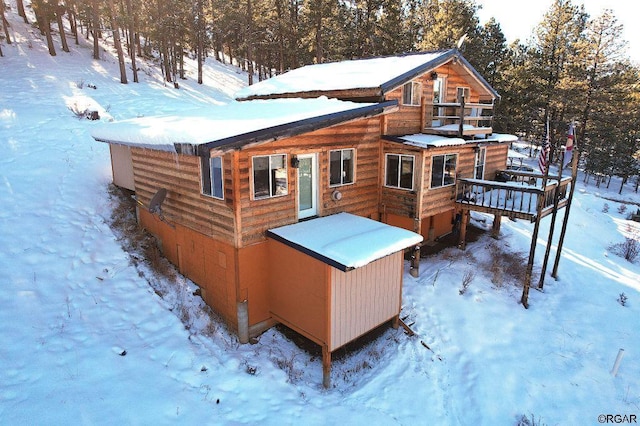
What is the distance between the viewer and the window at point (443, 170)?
13852mm

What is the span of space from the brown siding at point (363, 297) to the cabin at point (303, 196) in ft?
0.11

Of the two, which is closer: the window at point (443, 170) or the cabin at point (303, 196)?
the cabin at point (303, 196)

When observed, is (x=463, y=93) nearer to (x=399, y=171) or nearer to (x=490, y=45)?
(x=399, y=171)

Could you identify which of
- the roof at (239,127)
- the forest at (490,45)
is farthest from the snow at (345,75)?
the forest at (490,45)

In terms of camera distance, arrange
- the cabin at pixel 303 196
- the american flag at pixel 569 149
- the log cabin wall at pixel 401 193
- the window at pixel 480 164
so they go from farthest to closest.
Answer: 1. the window at pixel 480 164
2. the log cabin wall at pixel 401 193
3. the american flag at pixel 569 149
4. the cabin at pixel 303 196

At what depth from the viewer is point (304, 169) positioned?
10.8 meters

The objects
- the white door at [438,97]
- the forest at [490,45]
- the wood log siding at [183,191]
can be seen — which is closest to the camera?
the wood log siding at [183,191]

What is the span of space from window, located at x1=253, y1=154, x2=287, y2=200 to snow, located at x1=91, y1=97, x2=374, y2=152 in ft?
3.36

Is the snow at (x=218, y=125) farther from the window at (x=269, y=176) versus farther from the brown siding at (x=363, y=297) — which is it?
the brown siding at (x=363, y=297)

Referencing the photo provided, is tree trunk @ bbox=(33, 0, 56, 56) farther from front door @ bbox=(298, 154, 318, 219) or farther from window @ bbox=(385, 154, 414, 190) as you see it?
window @ bbox=(385, 154, 414, 190)

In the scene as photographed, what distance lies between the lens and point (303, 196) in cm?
1084

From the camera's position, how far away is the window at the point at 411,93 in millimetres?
14547

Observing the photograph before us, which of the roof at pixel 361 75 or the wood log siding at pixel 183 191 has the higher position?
the roof at pixel 361 75

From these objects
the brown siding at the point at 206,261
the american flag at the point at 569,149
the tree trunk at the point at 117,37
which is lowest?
the brown siding at the point at 206,261
